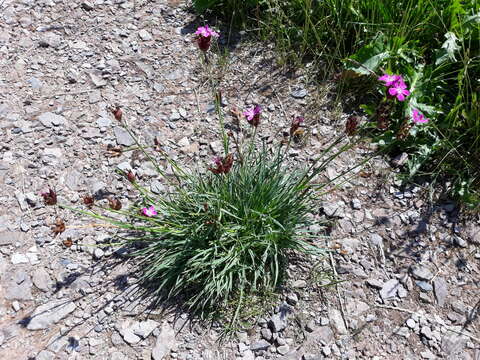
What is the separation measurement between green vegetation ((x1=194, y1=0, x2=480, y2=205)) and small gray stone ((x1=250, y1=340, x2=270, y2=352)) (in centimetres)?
135

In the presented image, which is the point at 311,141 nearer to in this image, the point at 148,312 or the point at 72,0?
the point at 148,312

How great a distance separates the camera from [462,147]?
2.96 m

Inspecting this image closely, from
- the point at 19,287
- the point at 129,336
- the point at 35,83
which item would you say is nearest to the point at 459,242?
the point at 129,336

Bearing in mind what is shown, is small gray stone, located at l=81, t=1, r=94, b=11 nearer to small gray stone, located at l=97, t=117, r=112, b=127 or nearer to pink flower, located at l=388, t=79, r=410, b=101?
small gray stone, located at l=97, t=117, r=112, b=127

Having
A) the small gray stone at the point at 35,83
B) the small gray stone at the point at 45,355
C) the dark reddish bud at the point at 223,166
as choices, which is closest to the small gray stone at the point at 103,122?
the small gray stone at the point at 35,83

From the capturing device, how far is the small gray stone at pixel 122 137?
3.06 meters

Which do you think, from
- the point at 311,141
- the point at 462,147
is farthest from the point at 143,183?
the point at 462,147

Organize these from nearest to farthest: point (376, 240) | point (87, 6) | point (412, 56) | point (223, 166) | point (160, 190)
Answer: point (223, 166), point (376, 240), point (160, 190), point (412, 56), point (87, 6)

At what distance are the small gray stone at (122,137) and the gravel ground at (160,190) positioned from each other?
0.06 feet

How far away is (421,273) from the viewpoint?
2.59 m

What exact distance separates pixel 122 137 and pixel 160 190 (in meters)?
0.52

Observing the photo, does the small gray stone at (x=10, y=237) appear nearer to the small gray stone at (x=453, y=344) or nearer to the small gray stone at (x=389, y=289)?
the small gray stone at (x=389, y=289)

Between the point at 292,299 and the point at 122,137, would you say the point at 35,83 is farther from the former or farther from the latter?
the point at 292,299

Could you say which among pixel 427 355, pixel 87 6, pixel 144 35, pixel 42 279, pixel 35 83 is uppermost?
pixel 87 6
